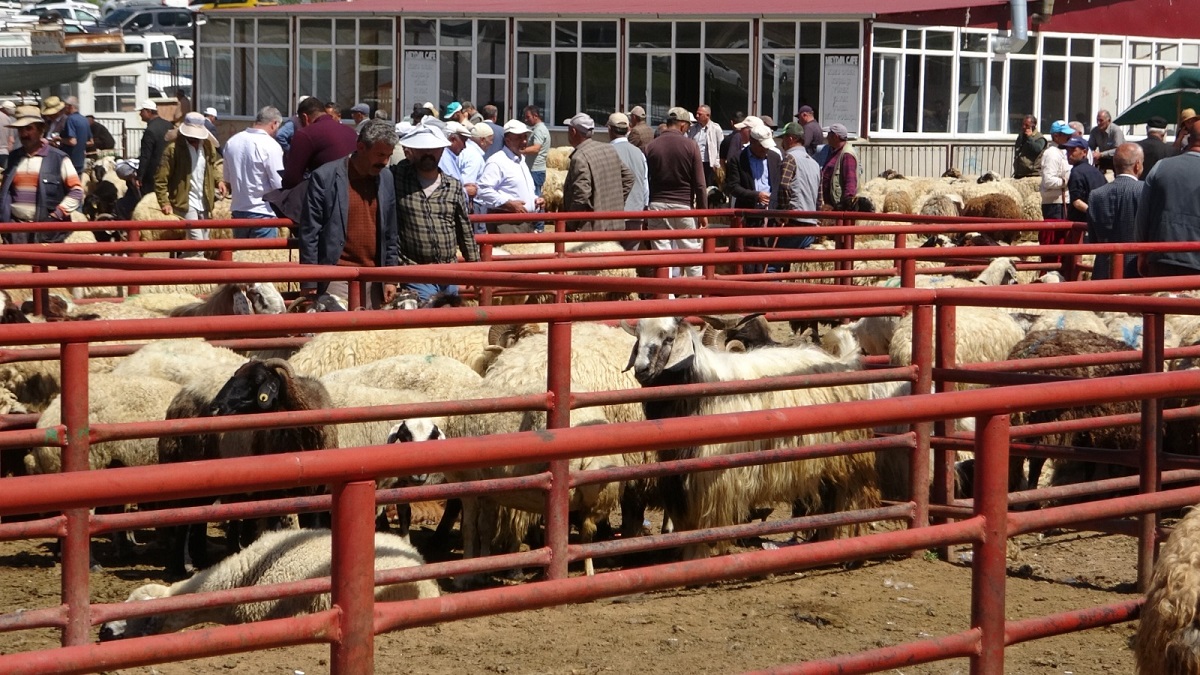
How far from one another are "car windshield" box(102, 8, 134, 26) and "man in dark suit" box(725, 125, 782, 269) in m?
49.1

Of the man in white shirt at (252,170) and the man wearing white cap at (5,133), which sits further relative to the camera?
the man wearing white cap at (5,133)

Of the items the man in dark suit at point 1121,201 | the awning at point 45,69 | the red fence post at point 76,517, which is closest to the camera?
the red fence post at point 76,517

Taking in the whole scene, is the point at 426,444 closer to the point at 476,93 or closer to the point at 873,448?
the point at 873,448

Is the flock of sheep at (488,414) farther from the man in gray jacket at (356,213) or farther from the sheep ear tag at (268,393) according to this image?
the man in gray jacket at (356,213)

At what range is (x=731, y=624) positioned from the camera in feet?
19.1

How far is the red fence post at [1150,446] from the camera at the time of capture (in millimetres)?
6098

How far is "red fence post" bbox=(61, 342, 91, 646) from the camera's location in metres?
4.72

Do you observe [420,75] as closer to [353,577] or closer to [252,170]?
[252,170]

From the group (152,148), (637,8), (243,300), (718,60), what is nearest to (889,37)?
(718,60)

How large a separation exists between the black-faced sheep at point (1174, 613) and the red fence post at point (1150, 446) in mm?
2504

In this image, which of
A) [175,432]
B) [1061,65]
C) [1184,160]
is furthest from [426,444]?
[1061,65]

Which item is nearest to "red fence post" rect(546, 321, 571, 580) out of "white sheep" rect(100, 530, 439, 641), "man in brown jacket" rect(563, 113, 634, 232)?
"white sheep" rect(100, 530, 439, 641)

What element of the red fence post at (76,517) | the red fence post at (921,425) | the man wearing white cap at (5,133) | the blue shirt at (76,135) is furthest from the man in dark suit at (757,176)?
the man wearing white cap at (5,133)

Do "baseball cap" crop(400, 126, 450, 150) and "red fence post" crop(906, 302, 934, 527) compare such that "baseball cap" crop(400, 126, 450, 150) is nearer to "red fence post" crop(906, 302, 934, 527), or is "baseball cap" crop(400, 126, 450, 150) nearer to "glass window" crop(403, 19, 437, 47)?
"red fence post" crop(906, 302, 934, 527)
